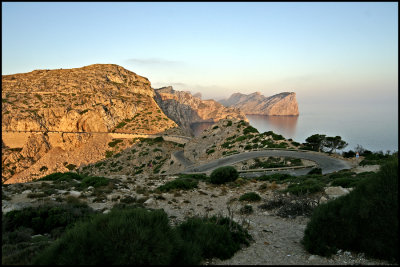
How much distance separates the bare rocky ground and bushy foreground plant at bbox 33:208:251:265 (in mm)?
869

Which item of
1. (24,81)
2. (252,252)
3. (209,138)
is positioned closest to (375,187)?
(252,252)

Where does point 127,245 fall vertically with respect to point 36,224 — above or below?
above

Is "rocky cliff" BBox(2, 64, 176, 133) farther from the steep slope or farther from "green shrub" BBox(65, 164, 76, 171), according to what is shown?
"green shrub" BBox(65, 164, 76, 171)

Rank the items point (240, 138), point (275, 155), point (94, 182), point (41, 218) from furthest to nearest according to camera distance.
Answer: point (240, 138)
point (275, 155)
point (94, 182)
point (41, 218)

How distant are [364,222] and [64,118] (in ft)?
285

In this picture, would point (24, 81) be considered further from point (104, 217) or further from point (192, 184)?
point (104, 217)

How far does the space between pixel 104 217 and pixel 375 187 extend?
7.26m

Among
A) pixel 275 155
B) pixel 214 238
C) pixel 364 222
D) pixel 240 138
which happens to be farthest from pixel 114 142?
pixel 364 222

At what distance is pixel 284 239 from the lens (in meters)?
7.56

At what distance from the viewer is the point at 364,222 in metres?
5.95

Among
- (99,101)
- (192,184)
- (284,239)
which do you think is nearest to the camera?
(284,239)

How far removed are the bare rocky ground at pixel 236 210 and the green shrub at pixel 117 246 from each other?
1.55 m

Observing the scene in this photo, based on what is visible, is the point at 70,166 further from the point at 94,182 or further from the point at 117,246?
the point at 117,246

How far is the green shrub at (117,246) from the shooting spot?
4777 mm
